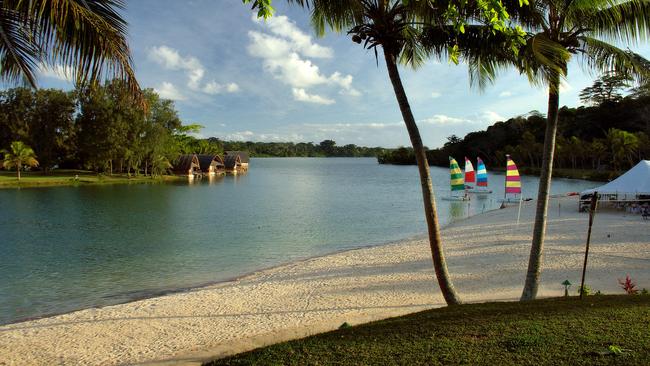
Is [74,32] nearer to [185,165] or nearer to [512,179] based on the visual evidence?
[512,179]

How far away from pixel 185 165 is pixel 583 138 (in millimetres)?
75218

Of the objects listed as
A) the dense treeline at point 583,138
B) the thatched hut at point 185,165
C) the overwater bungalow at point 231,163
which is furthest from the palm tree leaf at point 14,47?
the overwater bungalow at point 231,163

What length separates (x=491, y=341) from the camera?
4.81 metres

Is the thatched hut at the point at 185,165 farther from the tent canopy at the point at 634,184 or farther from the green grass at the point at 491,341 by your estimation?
the green grass at the point at 491,341

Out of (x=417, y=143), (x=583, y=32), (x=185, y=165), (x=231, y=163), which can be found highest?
(x=583, y=32)

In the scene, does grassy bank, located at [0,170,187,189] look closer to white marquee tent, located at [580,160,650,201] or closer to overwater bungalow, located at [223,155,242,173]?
overwater bungalow, located at [223,155,242,173]

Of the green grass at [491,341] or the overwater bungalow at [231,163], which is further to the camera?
the overwater bungalow at [231,163]

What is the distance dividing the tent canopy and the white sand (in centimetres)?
747

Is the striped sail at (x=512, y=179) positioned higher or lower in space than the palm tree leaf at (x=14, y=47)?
lower

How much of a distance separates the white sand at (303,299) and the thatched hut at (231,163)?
82.8m

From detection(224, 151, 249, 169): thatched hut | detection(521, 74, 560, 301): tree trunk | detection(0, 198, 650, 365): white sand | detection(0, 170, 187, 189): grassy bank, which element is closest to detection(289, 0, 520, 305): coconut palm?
detection(521, 74, 560, 301): tree trunk

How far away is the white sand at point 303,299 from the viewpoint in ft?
23.6

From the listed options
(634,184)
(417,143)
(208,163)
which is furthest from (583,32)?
(208,163)

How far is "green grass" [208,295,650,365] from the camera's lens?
433 cm
